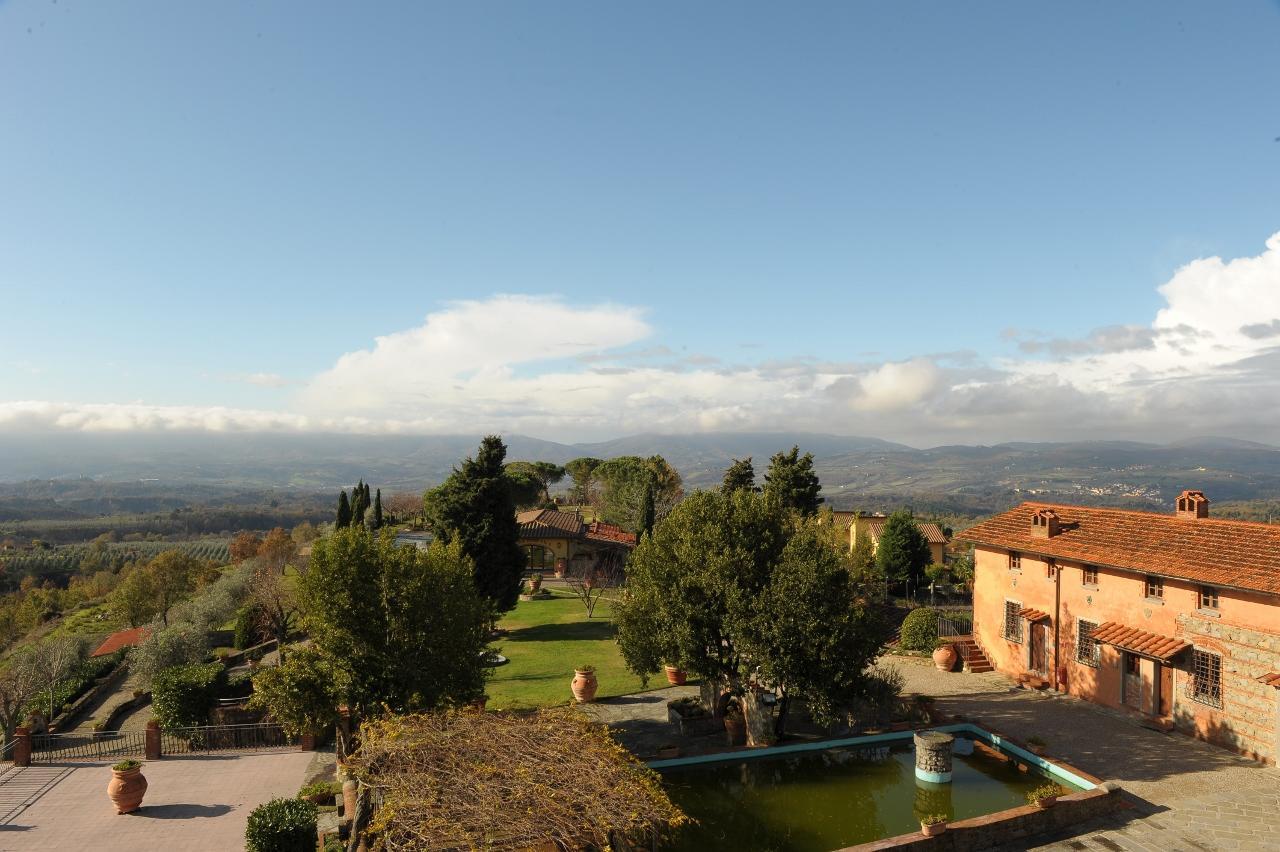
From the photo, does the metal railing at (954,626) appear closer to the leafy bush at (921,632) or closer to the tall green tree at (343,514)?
the leafy bush at (921,632)

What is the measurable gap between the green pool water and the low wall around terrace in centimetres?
111

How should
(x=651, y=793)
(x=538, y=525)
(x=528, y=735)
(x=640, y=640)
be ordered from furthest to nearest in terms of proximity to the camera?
(x=538, y=525) → (x=640, y=640) → (x=528, y=735) → (x=651, y=793)

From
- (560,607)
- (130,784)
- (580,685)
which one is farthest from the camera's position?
(560,607)

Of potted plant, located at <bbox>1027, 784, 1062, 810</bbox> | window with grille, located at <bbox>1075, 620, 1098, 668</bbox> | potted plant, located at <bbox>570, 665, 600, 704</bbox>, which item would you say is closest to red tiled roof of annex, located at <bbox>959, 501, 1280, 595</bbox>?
window with grille, located at <bbox>1075, 620, 1098, 668</bbox>

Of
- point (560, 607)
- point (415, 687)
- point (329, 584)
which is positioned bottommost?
point (560, 607)

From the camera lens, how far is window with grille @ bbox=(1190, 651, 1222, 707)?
1891 centimetres

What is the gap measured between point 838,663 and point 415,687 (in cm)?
1019

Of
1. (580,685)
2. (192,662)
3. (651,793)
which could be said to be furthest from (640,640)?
(192,662)

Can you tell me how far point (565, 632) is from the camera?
3247 centimetres

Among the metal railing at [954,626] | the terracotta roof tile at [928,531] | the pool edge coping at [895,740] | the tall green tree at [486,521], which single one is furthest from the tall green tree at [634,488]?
the pool edge coping at [895,740]

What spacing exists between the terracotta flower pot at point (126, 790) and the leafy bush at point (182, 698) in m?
4.62

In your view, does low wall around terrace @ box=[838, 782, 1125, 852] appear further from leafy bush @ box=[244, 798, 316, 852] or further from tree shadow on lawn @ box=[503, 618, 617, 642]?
tree shadow on lawn @ box=[503, 618, 617, 642]

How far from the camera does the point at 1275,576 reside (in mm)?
17812

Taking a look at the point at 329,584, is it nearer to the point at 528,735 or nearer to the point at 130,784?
the point at 130,784
